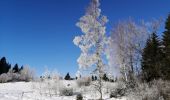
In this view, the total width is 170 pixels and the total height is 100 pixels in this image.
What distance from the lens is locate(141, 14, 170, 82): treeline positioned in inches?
1271

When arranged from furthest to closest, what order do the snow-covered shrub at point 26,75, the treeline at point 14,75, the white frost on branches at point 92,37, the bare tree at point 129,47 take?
the snow-covered shrub at point 26,75
the treeline at point 14,75
the bare tree at point 129,47
the white frost on branches at point 92,37

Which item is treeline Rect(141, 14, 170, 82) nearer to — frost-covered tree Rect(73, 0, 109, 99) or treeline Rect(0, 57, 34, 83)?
frost-covered tree Rect(73, 0, 109, 99)

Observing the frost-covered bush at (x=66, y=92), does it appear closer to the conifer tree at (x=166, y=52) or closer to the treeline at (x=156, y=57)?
the treeline at (x=156, y=57)

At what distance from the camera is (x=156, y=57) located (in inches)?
1401

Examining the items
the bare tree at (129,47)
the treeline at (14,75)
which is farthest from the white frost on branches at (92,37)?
the treeline at (14,75)

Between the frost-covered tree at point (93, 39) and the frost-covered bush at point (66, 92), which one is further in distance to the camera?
the frost-covered bush at point (66, 92)

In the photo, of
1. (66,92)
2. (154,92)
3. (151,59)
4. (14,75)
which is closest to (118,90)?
(151,59)

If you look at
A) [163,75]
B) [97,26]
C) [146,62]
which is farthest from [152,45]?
[97,26]

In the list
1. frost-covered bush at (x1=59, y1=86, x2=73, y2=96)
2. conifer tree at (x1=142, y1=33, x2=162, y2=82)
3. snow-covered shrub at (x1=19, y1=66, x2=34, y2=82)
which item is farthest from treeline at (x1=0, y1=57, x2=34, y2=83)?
conifer tree at (x1=142, y1=33, x2=162, y2=82)

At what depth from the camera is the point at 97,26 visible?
25141 mm

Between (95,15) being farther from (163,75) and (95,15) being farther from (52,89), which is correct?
(52,89)

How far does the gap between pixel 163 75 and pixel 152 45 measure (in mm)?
6776

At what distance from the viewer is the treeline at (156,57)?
106 ft

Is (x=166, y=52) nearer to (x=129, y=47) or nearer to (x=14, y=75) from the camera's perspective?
(x=129, y=47)
